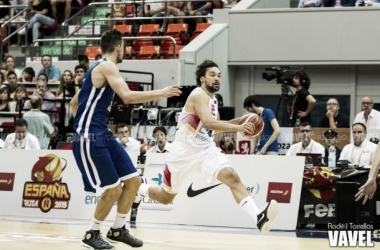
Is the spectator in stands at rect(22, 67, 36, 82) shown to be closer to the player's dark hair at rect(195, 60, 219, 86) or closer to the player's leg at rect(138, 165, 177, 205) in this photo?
the player's leg at rect(138, 165, 177, 205)

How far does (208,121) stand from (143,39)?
12.7 m

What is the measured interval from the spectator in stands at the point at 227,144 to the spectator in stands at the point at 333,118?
1977 mm

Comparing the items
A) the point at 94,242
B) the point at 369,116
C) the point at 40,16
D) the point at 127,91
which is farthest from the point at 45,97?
the point at 127,91

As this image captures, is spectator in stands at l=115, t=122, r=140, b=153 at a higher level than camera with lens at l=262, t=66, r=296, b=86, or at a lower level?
lower

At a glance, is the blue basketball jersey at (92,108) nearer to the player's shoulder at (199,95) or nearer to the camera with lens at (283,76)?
the player's shoulder at (199,95)

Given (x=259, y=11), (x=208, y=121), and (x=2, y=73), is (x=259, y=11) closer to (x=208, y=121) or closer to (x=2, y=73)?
(x=2, y=73)

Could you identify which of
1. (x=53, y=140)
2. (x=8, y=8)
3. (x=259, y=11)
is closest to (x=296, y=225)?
(x=53, y=140)

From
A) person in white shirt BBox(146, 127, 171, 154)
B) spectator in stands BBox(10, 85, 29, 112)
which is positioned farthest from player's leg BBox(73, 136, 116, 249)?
spectator in stands BBox(10, 85, 29, 112)

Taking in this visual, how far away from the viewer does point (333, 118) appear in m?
16.3

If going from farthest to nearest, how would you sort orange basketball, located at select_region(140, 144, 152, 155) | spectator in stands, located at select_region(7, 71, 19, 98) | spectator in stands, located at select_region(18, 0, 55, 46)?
spectator in stands, located at select_region(18, 0, 55, 46) < spectator in stands, located at select_region(7, 71, 19, 98) < orange basketball, located at select_region(140, 144, 152, 155)

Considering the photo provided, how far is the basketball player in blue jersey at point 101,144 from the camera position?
8.88 meters

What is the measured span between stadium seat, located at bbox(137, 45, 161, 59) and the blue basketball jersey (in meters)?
12.7

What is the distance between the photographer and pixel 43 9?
24.9 meters

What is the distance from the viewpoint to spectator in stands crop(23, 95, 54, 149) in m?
17.8
